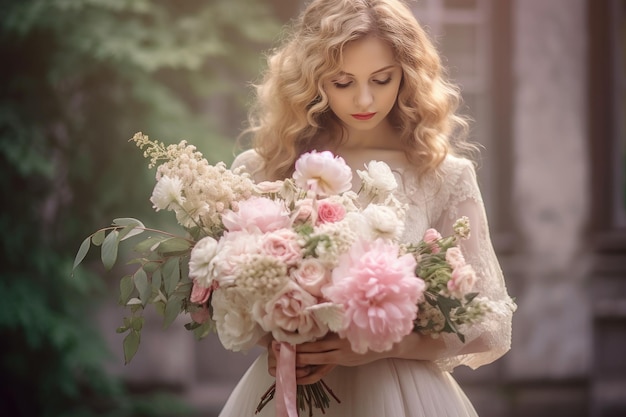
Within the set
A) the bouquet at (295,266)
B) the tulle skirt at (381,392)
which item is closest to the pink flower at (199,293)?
the bouquet at (295,266)

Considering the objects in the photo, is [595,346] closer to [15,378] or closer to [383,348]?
[15,378]

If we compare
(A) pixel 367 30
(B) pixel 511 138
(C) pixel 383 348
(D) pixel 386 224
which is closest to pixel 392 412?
(C) pixel 383 348

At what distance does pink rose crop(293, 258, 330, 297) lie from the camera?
1890 mm

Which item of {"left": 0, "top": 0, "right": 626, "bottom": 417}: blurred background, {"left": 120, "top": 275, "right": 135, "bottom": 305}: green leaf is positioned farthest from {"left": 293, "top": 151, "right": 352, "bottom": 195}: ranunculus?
{"left": 0, "top": 0, "right": 626, "bottom": 417}: blurred background

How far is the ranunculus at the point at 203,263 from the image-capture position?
76.1 inches

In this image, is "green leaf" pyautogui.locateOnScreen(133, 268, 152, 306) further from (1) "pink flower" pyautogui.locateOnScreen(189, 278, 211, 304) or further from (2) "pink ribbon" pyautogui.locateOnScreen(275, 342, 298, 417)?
(2) "pink ribbon" pyautogui.locateOnScreen(275, 342, 298, 417)

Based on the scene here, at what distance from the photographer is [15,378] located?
5.38 meters

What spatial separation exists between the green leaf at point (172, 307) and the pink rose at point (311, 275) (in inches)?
11.4

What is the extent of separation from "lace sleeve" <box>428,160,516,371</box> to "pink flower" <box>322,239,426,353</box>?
0.38 metres

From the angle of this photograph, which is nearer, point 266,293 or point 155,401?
point 266,293

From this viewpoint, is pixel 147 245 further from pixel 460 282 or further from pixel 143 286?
pixel 460 282

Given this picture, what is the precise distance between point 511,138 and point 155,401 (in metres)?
2.82

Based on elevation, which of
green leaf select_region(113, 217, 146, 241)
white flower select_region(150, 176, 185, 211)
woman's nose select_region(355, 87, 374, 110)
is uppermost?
woman's nose select_region(355, 87, 374, 110)

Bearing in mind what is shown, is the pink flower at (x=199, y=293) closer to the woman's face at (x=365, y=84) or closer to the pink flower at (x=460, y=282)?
the pink flower at (x=460, y=282)
